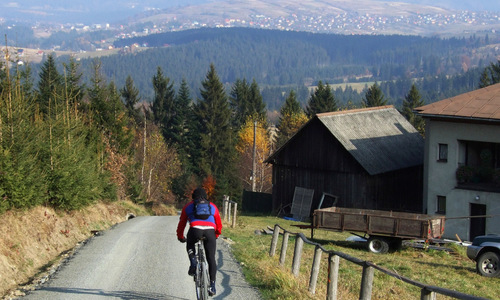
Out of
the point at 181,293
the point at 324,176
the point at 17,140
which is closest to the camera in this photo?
the point at 181,293

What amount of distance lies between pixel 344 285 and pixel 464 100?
71.9 feet

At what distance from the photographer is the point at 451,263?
70.9 feet

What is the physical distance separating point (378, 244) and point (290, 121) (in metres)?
64.1

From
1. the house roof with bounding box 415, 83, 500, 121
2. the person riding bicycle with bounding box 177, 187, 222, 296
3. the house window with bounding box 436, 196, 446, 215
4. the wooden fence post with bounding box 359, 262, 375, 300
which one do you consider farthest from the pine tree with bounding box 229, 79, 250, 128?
the wooden fence post with bounding box 359, 262, 375, 300

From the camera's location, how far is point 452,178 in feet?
111

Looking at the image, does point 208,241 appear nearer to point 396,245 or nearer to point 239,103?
point 396,245

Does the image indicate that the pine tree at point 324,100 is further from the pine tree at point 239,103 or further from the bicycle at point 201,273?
the bicycle at point 201,273

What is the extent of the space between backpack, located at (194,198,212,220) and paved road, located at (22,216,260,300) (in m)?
1.68

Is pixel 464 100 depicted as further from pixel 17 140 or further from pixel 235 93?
pixel 235 93

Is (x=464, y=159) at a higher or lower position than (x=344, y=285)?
higher

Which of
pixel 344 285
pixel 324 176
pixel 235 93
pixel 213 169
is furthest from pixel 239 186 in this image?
pixel 344 285

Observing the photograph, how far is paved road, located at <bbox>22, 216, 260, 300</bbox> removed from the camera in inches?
488

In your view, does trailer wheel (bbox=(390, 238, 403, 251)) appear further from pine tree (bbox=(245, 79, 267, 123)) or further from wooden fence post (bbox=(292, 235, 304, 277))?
pine tree (bbox=(245, 79, 267, 123))

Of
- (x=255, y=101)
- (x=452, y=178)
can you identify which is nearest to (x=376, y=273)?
(x=452, y=178)
